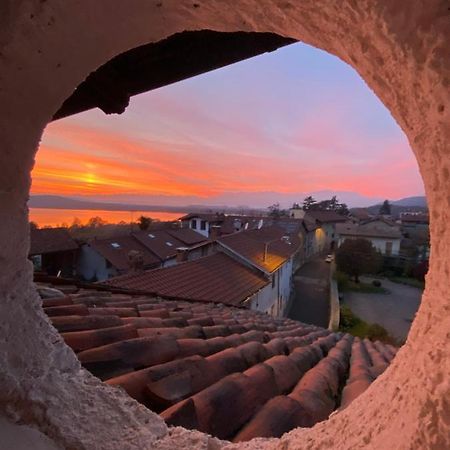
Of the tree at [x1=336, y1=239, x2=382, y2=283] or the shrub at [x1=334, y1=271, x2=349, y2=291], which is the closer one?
the shrub at [x1=334, y1=271, x2=349, y2=291]

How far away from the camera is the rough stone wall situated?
1.64 ft

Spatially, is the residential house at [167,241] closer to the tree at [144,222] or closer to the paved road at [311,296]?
the paved road at [311,296]

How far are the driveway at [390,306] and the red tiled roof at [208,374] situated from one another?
17169 mm

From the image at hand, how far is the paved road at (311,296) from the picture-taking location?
17547 millimetres

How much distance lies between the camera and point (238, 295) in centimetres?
1093

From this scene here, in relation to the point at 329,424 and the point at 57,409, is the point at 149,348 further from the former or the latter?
the point at 329,424

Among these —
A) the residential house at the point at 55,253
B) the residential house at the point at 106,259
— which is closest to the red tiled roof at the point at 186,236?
the residential house at the point at 106,259

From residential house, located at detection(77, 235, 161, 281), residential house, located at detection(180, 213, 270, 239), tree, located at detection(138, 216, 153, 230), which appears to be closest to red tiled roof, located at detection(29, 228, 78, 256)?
residential house, located at detection(77, 235, 161, 281)

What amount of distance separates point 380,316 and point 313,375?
67.7 feet

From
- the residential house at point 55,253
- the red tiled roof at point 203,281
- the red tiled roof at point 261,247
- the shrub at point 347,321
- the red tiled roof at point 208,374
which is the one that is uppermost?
the red tiled roof at point 208,374

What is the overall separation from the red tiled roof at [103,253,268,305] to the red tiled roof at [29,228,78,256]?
11.6 m

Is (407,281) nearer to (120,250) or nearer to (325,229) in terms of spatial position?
(325,229)

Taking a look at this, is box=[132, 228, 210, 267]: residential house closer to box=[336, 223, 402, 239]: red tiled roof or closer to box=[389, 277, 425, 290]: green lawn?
box=[389, 277, 425, 290]: green lawn

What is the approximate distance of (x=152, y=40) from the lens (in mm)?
981
